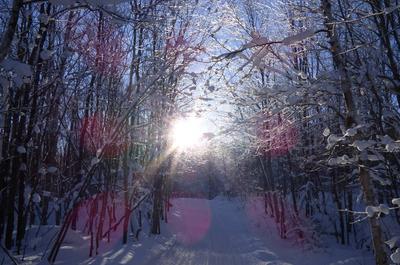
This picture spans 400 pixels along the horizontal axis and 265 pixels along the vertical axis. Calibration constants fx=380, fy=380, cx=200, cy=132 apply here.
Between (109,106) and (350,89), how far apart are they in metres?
7.44

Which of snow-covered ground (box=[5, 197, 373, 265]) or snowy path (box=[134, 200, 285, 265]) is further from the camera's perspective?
snowy path (box=[134, 200, 285, 265])

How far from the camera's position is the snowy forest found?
211 inches

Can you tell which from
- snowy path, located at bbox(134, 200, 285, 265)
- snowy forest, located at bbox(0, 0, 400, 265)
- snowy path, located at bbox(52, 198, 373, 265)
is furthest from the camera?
snowy path, located at bbox(134, 200, 285, 265)

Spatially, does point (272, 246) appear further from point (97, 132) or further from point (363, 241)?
point (97, 132)

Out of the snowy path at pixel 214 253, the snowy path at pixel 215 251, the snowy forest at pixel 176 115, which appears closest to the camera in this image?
the snowy forest at pixel 176 115

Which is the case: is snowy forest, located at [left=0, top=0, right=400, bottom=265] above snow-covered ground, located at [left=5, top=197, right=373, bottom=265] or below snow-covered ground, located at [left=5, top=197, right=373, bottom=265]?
above

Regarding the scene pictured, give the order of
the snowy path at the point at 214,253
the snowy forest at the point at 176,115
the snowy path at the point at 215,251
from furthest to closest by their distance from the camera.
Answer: the snowy path at the point at 215,251 < the snowy path at the point at 214,253 < the snowy forest at the point at 176,115

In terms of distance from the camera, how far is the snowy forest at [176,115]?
536 centimetres

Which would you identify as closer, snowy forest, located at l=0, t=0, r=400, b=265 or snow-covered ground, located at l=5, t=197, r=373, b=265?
snowy forest, located at l=0, t=0, r=400, b=265

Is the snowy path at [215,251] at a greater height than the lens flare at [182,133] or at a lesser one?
lesser

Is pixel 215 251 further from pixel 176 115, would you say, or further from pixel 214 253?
pixel 176 115

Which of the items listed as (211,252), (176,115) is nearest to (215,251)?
(211,252)

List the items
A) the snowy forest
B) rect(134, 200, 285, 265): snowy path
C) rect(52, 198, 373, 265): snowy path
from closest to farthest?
the snowy forest
rect(52, 198, 373, 265): snowy path
rect(134, 200, 285, 265): snowy path

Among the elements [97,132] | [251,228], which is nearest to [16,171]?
[97,132]
